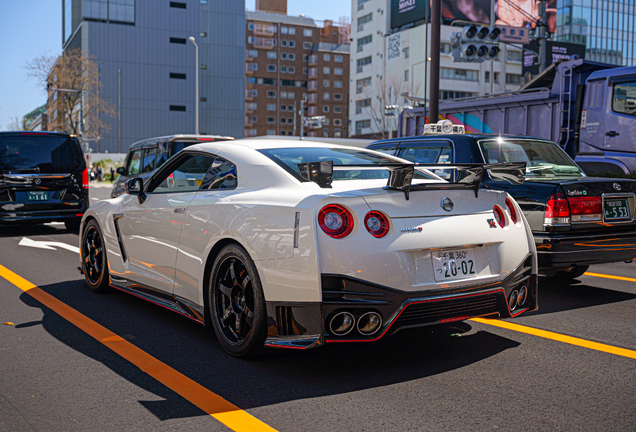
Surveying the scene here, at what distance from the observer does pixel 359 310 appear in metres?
3.50

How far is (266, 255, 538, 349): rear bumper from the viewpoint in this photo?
348 centimetres

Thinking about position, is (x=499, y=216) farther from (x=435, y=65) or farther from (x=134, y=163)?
(x=134, y=163)

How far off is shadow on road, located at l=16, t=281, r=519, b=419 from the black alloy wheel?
816 millimetres

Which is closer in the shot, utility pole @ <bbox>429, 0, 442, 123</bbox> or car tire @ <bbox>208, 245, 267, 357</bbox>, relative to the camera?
car tire @ <bbox>208, 245, 267, 357</bbox>

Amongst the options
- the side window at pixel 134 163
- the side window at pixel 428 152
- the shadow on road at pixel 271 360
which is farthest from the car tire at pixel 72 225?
the shadow on road at pixel 271 360

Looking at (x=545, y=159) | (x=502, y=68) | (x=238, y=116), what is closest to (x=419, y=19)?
(x=502, y=68)

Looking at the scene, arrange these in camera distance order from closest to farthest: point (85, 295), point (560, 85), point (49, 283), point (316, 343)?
1. point (316, 343)
2. point (85, 295)
3. point (49, 283)
4. point (560, 85)

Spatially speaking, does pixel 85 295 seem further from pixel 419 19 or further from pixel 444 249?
pixel 419 19

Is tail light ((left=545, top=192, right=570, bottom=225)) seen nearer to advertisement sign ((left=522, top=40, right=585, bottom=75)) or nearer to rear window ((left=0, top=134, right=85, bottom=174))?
rear window ((left=0, top=134, right=85, bottom=174))

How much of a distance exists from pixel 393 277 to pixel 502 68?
71.6m

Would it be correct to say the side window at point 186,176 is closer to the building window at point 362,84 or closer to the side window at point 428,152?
the side window at point 428,152

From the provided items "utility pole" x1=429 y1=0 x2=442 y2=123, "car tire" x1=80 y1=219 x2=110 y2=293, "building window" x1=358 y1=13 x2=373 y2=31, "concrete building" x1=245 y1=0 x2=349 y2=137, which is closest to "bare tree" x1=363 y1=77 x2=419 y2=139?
"building window" x1=358 y1=13 x2=373 y2=31

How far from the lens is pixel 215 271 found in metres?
4.09

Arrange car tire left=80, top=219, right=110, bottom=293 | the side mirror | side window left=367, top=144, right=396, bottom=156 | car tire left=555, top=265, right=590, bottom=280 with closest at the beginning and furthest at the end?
the side mirror
car tire left=80, top=219, right=110, bottom=293
car tire left=555, top=265, right=590, bottom=280
side window left=367, top=144, right=396, bottom=156
